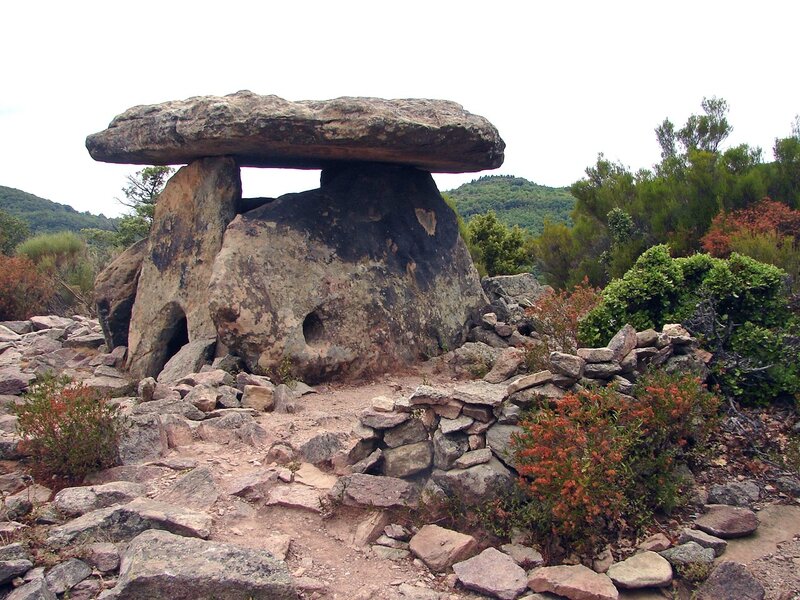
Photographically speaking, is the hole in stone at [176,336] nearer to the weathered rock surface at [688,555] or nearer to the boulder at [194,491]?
the boulder at [194,491]

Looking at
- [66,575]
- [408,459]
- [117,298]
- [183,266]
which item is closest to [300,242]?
[183,266]

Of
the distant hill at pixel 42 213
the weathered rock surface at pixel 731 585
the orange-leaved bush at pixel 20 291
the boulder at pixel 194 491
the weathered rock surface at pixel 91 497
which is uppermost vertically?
the distant hill at pixel 42 213

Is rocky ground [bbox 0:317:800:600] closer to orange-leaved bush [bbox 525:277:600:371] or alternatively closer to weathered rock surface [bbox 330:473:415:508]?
weathered rock surface [bbox 330:473:415:508]

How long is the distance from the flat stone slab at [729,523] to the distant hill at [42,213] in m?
36.6

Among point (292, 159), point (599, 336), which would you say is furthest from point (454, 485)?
point (292, 159)

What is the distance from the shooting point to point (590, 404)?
205 inches

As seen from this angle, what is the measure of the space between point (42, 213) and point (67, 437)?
3997 centimetres

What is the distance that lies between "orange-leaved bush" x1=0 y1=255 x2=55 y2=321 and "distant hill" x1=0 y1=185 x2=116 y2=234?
78.0 feet

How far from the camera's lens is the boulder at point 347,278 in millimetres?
8742

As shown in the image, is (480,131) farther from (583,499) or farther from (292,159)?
(583,499)

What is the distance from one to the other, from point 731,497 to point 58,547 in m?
4.62

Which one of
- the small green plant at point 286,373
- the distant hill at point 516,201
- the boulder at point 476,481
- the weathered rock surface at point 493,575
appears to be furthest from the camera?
the distant hill at point 516,201

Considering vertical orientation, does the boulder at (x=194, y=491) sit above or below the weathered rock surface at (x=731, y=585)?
above

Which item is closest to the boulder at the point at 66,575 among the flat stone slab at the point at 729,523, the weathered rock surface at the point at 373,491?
the weathered rock surface at the point at 373,491
